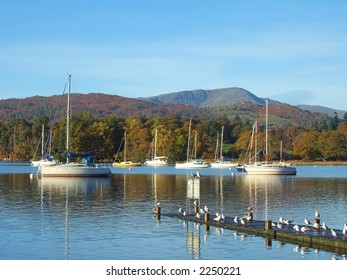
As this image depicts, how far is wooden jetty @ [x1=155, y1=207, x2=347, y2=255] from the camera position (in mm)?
28792

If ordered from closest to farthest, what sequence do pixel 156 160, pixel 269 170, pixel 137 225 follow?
pixel 137 225
pixel 269 170
pixel 156 160

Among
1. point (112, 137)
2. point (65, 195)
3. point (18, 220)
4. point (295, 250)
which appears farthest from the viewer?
point (112, 137)

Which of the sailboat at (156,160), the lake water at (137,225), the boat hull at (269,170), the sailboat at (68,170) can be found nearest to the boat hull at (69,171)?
the sailboat at (68,170)

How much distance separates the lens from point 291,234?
1213 inches

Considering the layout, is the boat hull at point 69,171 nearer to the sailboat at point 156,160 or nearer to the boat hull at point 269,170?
the boat hull at point 269,170

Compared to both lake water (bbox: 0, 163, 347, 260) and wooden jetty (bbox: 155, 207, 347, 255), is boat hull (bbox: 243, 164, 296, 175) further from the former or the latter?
wooden jetty (bbox: 155, 207, 347, 255)

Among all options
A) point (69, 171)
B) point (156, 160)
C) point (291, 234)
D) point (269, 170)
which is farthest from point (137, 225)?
point (156, 160)

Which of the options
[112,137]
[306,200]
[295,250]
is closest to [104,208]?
[306,200]

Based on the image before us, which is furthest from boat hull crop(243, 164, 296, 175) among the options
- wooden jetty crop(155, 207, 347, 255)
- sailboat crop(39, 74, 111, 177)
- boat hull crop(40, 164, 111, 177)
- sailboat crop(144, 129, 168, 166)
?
wooden jetty crop(155, 207, 347, 255)

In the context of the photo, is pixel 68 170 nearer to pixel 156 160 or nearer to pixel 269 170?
pixel 269 170

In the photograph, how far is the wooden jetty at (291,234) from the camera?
2879 cm

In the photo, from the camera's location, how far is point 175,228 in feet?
117

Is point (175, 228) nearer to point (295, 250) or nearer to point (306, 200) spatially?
point (295, 250)
